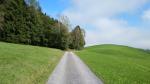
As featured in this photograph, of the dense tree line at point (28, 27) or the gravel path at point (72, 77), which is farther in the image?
the dense tree line at point (28, 27)

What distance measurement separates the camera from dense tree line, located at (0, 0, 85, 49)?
7506cm

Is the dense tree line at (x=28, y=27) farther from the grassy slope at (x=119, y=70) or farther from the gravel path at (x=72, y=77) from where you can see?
the gravel path at (x=72, y=77)

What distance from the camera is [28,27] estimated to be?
273ft

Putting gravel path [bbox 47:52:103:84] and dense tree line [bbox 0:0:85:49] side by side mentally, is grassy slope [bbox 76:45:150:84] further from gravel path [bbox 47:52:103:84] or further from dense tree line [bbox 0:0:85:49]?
dense tree line [bbox 0:0:85:49]

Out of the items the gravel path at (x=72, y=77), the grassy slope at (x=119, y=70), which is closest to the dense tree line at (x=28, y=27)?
the grassy slope at (x=119, y=70)

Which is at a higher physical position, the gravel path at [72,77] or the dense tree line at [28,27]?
the dense tree line at [28,27]

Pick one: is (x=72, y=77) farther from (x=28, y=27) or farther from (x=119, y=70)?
(x=28, y=27)

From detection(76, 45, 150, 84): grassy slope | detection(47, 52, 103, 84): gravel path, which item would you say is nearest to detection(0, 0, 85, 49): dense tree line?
detection(76, 45, 150, 84): grassy slope

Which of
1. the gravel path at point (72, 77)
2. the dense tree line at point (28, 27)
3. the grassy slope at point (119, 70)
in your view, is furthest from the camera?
the dense tree line at point (28, 27)

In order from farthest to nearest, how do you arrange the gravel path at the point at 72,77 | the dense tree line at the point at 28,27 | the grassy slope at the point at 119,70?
the dense tree line at the point at 28,27 → the grassy slope at the point at 119,70 → the gravel path at the point at 72,77

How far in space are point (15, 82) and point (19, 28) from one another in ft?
217

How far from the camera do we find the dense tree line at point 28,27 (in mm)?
75062

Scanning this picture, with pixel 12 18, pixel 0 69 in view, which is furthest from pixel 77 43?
pixel 0 69

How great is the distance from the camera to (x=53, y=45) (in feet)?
310
